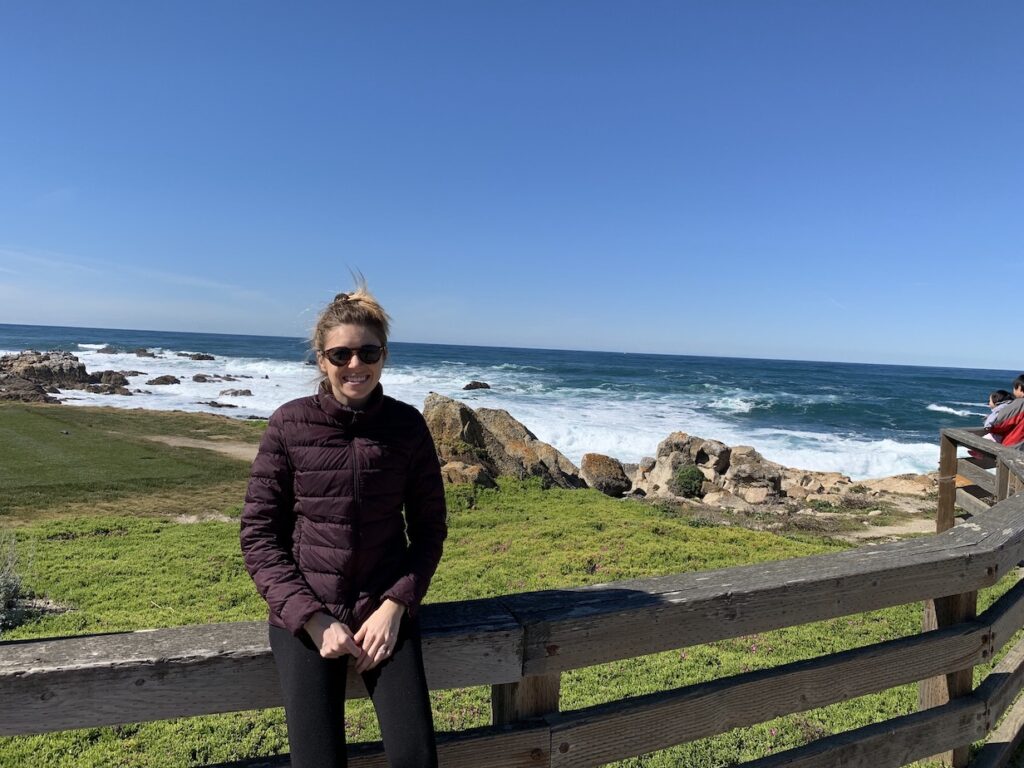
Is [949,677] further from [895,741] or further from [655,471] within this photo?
[655,471]

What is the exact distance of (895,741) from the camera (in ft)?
8.01

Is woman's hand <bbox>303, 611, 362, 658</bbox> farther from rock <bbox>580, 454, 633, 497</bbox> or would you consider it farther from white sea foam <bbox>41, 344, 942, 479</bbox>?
white sea foam <bbox>41, 344, 942, 479</bbox>

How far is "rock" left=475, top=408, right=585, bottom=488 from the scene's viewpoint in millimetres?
13273

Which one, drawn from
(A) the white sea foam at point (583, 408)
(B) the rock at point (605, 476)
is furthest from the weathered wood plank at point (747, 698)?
(A) the white sea foam at point (583, 408)

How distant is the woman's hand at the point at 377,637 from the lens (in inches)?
63.1

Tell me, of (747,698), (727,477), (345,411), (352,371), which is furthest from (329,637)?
(727,477)

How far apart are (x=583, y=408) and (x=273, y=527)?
37865mm

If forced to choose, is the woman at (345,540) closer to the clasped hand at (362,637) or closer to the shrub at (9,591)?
the clasped hand at (362,637)

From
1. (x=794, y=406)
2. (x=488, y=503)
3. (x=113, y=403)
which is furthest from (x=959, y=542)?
(x=794, y=406)

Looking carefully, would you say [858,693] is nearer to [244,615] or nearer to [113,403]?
[244,615]

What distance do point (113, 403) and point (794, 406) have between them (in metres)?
41.8

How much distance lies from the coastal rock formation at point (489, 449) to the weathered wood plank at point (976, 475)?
698 cm

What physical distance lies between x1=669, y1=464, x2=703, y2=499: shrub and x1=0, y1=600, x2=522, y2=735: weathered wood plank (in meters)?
13.5

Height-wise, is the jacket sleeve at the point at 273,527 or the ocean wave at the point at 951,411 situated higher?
the jacket sleeve at the point at 273,527
